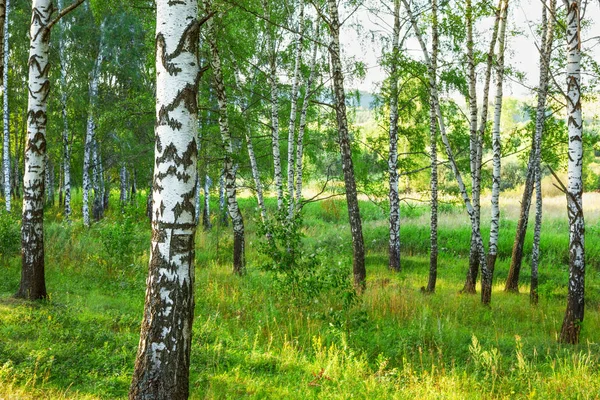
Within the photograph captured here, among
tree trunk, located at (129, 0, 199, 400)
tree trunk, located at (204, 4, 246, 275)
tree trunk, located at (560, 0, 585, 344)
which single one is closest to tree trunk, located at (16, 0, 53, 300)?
tree trunk, located at (204, 4, 246, 275)

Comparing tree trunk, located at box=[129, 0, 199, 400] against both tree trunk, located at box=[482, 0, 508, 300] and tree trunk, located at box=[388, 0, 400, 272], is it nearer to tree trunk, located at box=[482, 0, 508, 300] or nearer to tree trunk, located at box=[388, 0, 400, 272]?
tree trunk, located at box=[482, 0, 508, 300]

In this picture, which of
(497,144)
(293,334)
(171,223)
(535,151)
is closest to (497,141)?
(497,144)

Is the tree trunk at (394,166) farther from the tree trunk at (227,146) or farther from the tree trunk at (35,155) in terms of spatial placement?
the tree trunk at (35,155)

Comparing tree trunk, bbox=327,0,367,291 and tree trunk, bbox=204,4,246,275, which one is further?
tree trunk, bbox=204,4,246,275

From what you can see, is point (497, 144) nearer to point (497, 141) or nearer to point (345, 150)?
point (497, 141)

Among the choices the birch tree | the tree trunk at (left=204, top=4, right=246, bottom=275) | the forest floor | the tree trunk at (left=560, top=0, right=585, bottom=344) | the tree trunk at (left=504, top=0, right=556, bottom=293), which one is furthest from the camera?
the tree trunk at (left=504, top=0, right=556, bottom=293)

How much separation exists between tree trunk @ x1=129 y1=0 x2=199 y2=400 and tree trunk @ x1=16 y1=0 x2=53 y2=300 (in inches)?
188

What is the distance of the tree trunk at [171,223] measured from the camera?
362 centimetres

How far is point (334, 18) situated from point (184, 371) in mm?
7939

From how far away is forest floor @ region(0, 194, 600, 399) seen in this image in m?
4.90

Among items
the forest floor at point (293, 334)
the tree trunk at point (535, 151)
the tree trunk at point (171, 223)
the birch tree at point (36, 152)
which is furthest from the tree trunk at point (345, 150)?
the tree trunk at point (171, 223)

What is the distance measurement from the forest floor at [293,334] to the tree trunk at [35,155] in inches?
19.3

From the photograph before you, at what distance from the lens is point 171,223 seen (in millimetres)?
3617

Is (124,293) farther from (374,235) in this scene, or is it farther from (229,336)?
(374,235)
